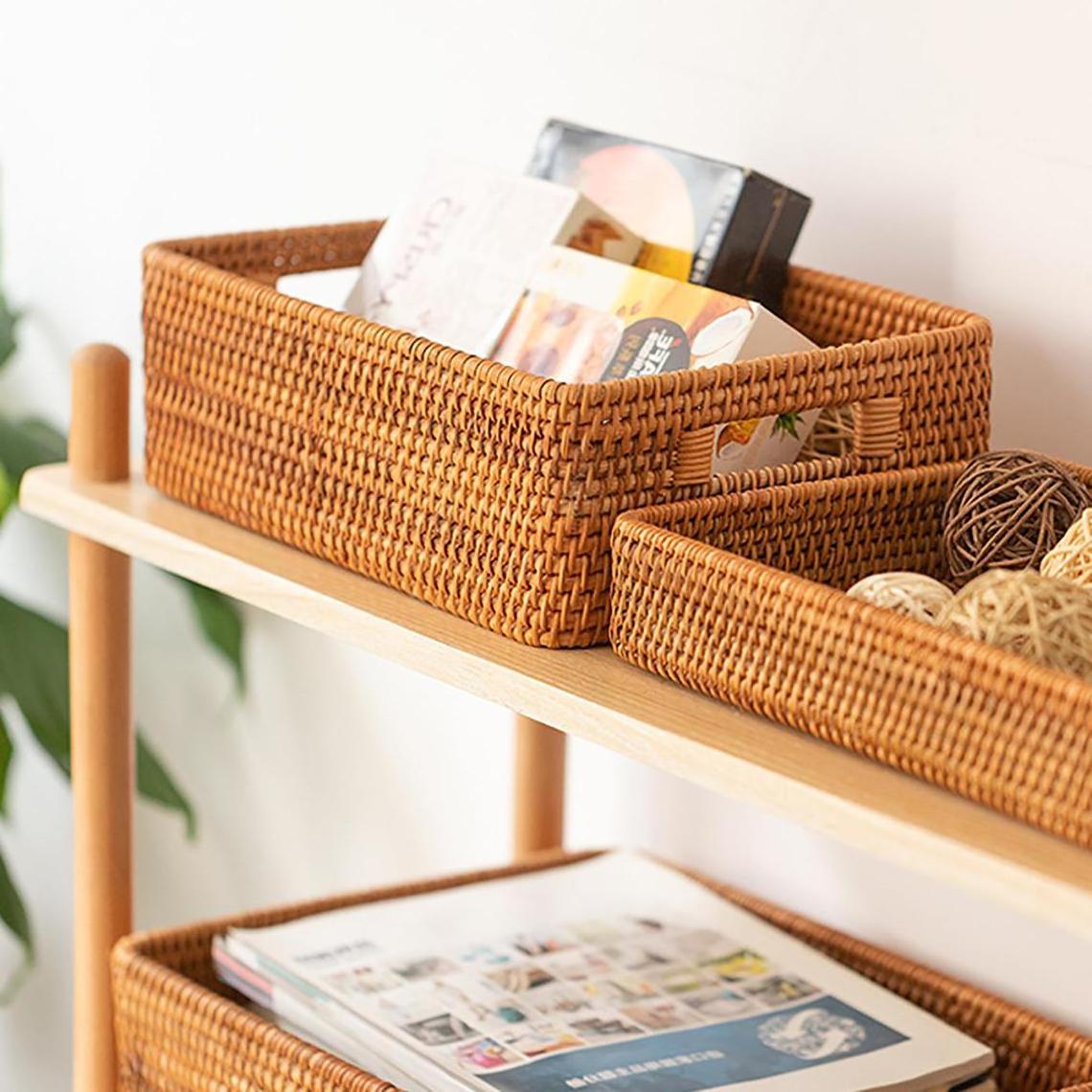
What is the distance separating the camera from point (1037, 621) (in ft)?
2.36

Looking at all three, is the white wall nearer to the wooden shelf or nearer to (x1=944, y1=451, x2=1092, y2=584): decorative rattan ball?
(x1=944, y1=451, x2=1092, y2=584): decorative rattan ball

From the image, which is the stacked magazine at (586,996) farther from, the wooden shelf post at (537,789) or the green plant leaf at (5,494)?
the green plant leaf at (5,494)

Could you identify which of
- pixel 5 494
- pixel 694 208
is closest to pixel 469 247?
pixel 694 208

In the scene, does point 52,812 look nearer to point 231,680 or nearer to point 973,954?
point 231,680

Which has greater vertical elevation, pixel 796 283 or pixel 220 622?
pixel 796 283

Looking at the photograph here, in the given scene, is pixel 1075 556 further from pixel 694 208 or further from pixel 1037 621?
pixel 694 208

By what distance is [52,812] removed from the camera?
1.73 meters

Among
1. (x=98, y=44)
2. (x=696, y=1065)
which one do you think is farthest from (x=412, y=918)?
(x=98, y=44)

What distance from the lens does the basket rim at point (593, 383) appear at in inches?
32.4

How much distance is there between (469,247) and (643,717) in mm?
318

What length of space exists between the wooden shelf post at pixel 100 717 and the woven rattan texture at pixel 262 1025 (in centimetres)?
4

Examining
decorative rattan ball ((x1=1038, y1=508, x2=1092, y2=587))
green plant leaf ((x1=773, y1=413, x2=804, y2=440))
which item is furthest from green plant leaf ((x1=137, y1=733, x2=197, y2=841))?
decorative rattan ball ((x1=1038, y1=508, x2=1092, y2=587))

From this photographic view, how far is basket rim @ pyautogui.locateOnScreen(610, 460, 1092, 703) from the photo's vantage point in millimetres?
685

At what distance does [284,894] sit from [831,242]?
759 mm
